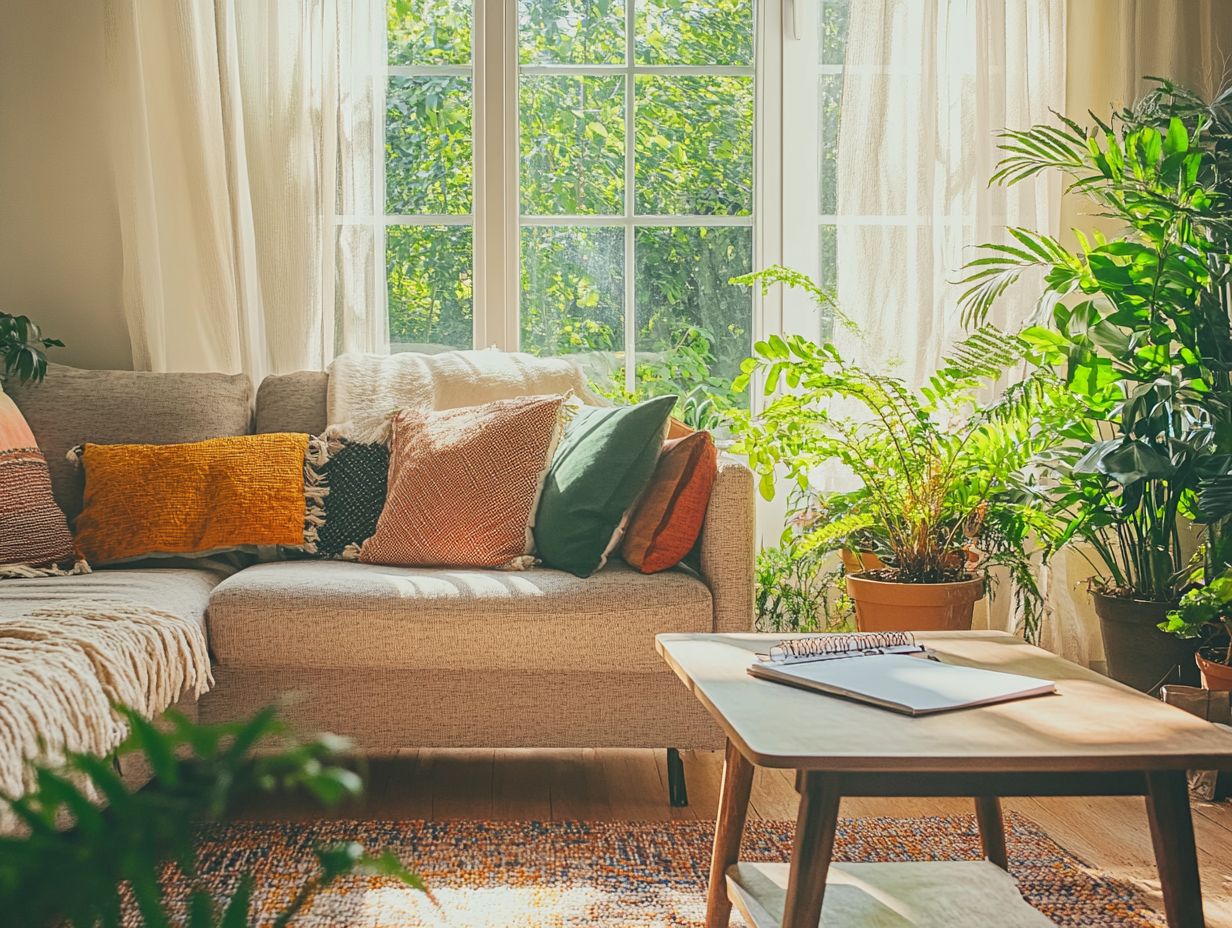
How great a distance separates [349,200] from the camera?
3.43m

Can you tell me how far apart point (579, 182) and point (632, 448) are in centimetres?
143

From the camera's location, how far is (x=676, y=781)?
2.41 meters

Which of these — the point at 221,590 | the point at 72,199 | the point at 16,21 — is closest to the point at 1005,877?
the point at 221,590

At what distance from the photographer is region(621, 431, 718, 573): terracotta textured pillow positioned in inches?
98.1

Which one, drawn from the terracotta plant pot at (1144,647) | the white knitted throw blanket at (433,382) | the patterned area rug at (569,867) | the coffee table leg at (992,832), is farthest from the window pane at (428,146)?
the coffee table leg at (992,832)

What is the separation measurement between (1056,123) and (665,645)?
240 cm

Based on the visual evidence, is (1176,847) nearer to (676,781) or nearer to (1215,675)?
(676,781)

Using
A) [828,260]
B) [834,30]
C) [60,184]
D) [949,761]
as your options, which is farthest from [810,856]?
[60,184]

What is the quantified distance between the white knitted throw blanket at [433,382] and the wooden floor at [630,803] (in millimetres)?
849

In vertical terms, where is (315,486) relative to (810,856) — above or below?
above

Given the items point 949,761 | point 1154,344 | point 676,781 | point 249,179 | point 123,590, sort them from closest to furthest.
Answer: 1. point 949,761
2. point 123,590
3. point 676,781
4. point 1154,344
5. point 249,179

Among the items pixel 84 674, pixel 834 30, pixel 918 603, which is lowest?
pixel 918 603

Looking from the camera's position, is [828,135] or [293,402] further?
[828,135]

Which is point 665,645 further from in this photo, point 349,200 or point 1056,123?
point 1056,123
